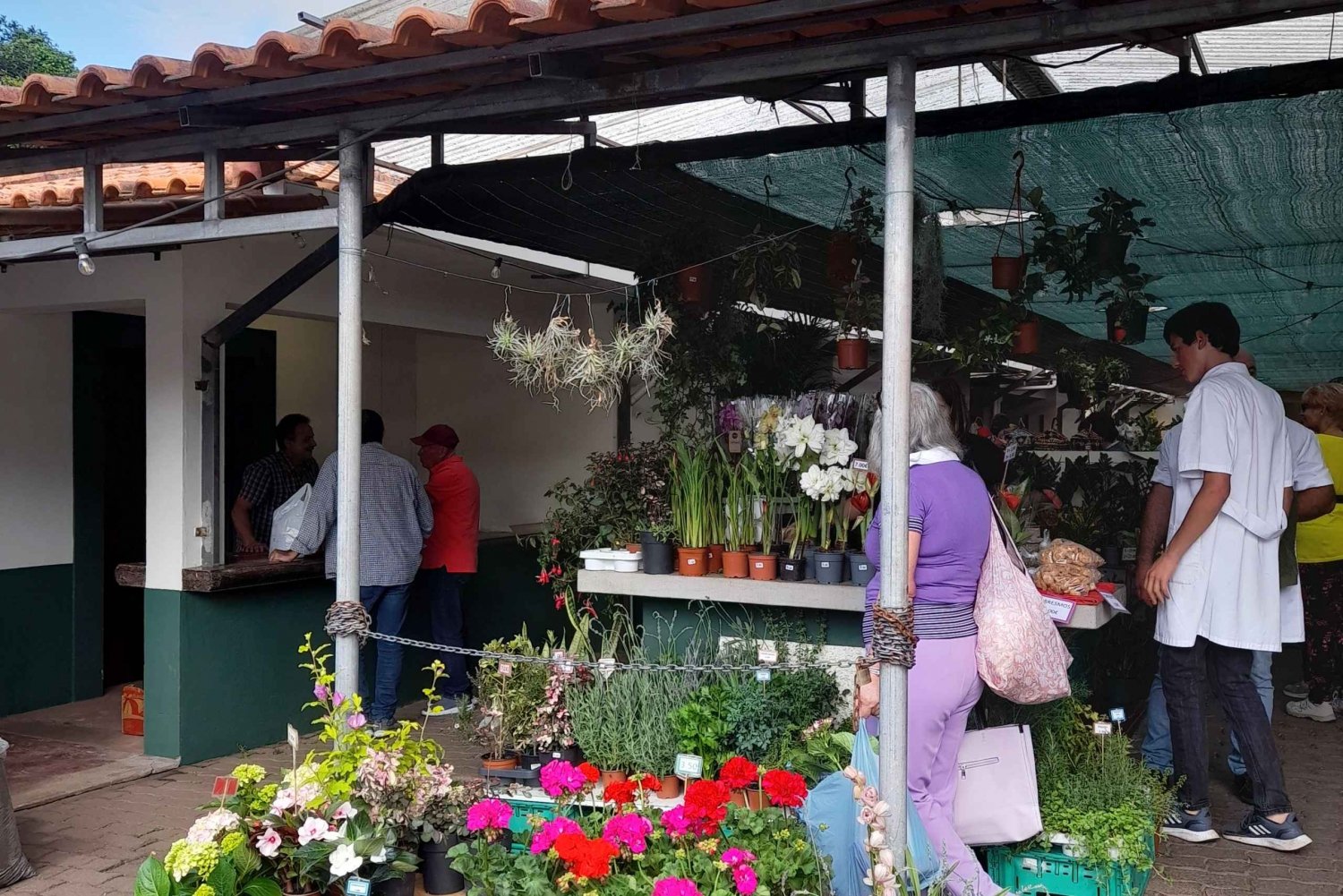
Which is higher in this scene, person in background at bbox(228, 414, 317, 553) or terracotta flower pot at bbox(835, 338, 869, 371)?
terracotta flower pot at bbox(835, 338, 869, 371)

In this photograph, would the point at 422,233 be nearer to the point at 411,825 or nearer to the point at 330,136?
the point at 330,136

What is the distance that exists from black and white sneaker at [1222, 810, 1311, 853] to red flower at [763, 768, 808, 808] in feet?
7.43

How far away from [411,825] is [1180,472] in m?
3.13

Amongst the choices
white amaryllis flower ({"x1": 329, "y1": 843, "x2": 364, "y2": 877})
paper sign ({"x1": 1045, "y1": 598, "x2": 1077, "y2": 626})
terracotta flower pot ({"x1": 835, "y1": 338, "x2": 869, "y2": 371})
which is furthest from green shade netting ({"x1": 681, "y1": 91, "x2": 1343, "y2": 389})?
white amaryllis flower ({"x1": 329, "y1": 843, "x2": 364, "y2": 877})

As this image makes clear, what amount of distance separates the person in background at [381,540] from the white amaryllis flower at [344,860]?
2.70 meters

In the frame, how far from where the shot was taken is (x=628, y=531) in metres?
5.39

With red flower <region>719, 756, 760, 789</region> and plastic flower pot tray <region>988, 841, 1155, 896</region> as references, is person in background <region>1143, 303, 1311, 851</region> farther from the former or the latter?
red flower <region>719, 756, 760, 789</region>

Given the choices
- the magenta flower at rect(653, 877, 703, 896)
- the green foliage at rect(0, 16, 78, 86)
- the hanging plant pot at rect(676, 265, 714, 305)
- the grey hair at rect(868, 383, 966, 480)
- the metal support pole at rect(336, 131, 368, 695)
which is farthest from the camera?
the green foliage at rect(0, 16, 78, 86)

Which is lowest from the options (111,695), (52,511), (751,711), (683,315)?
(111,695)

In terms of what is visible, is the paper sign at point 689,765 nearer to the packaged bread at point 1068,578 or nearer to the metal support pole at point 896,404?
the metal support pole at point 896,404

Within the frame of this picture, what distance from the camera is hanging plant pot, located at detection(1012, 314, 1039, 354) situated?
5730 millimetres

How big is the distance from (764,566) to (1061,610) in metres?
1.17

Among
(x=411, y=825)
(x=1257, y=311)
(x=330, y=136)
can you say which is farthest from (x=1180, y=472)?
(x=1257, y=311)

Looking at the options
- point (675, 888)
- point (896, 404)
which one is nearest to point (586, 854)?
point (675, 888)
